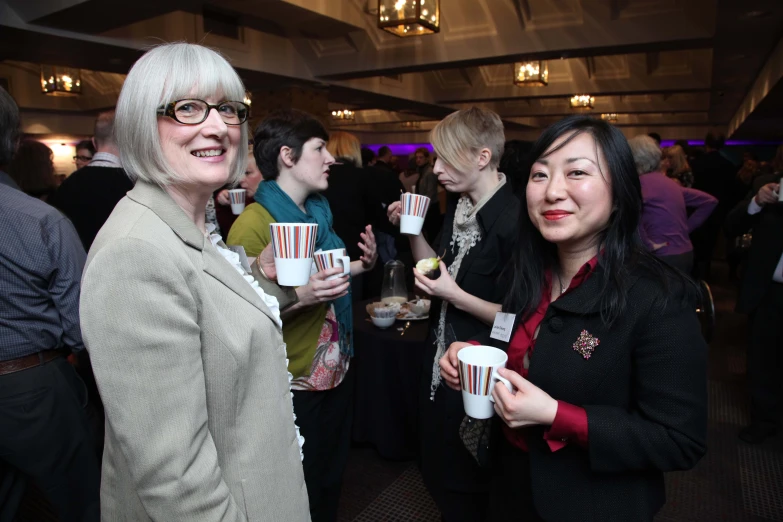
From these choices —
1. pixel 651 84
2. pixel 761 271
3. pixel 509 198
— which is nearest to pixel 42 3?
pixel 509 198

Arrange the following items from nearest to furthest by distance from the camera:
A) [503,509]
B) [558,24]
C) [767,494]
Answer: [503,509] < [767,494] < [558,24]

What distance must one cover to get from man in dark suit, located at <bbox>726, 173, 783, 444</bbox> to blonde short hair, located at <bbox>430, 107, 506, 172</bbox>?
6.65 ft

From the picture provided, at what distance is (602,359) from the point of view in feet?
3.58

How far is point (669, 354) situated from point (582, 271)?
0.86 ft

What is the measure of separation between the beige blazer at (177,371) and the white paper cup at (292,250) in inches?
19.3

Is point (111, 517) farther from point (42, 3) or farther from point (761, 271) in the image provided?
point (42, 3)

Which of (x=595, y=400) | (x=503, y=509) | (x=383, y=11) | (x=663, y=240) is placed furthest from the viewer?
(x=383, y=11)

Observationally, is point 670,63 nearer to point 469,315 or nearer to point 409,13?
point 409,13

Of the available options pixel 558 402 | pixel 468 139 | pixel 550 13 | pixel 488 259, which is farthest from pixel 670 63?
pixel 558 402

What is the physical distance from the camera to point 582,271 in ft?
3.89

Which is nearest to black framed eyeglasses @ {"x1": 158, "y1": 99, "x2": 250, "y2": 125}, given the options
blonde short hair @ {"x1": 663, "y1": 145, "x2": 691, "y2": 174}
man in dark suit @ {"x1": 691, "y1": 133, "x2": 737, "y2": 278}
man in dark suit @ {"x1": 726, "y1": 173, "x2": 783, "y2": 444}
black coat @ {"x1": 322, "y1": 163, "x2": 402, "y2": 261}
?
black coat @ {"x1": 322, "y1": 163, "x2": 402, "y2": 261}

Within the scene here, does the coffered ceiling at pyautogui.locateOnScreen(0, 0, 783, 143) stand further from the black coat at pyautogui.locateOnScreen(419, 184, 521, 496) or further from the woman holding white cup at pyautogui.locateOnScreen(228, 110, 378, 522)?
the woman holding white cup at pyautogui.locateOnScreen(228, 110, 378, 522)

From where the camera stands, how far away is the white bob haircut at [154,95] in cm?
92

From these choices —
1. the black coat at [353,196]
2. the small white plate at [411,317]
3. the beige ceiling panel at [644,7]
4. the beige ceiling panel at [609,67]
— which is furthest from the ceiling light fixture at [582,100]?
the small white plate at [411,317]
